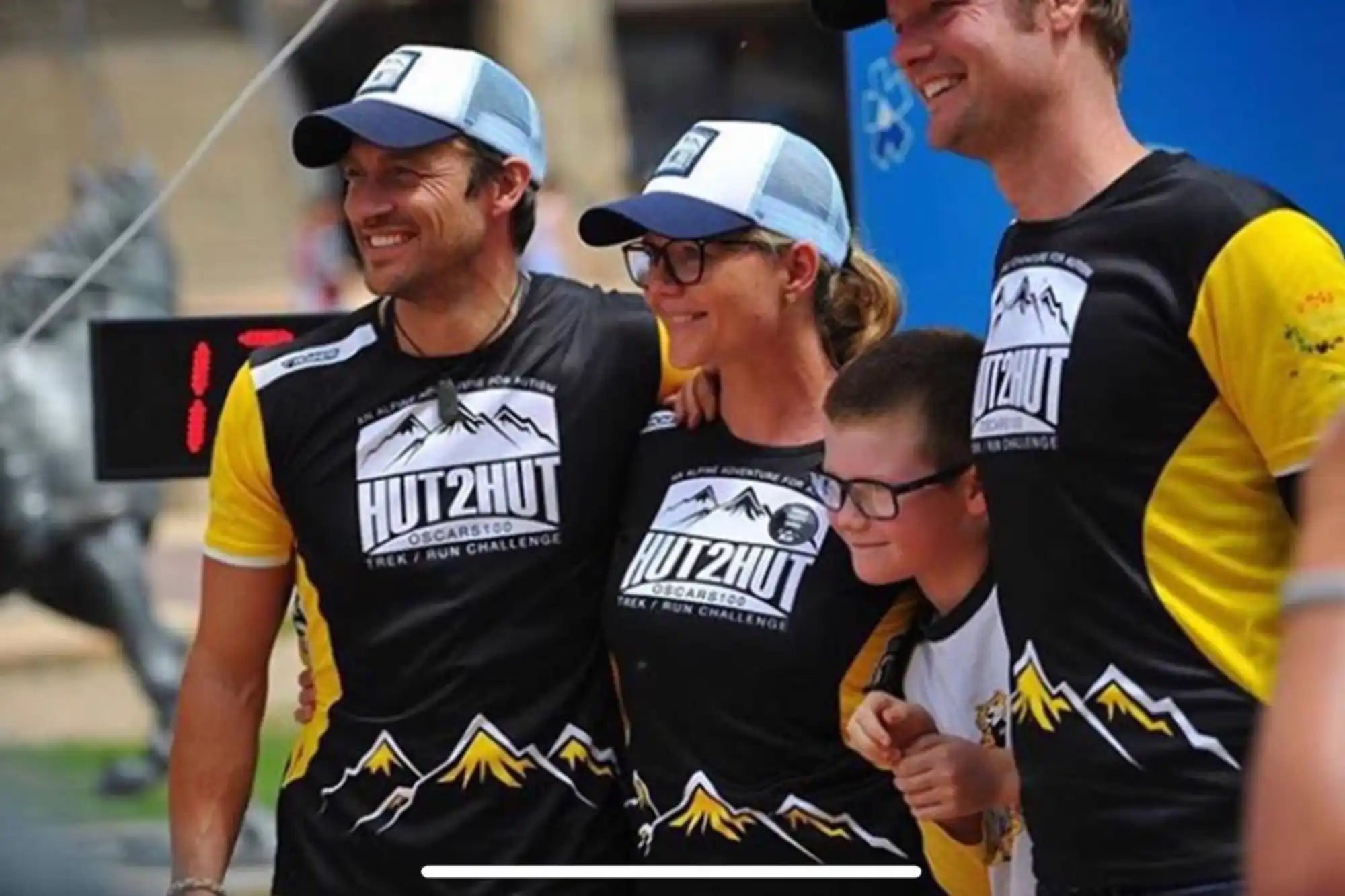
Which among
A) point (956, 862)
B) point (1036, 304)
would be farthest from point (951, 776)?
point (1036, 304)

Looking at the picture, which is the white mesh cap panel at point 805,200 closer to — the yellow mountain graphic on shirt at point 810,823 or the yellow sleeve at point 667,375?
the yellow sleeve at point 667,375

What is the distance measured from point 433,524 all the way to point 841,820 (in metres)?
0.60

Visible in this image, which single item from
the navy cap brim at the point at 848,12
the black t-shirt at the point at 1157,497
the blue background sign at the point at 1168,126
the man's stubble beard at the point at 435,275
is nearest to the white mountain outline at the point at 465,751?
the man's stubble beard at the point at 435,275

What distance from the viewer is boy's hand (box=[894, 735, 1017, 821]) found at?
2.73m

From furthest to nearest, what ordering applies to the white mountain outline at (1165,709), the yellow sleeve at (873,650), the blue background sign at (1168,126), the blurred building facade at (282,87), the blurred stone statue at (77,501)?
the blurred building facade at (282,87)
the blurred stone statue at (77,501)
the blue background sign at (1168,126)
the yellow sleeve at (873,650)
the white mountain outline at (1165,709)

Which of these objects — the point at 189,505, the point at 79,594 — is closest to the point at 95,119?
the point at 189,505

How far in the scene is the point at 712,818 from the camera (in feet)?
9.86

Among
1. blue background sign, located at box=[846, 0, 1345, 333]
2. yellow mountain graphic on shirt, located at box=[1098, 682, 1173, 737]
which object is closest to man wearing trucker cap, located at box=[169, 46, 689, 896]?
blue background sign, located at box=[846, 0, 1345, 333]

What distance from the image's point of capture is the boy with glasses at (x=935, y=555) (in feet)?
9.16

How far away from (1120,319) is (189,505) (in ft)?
29.3

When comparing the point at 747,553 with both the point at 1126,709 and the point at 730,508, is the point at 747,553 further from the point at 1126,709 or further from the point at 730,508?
the point at 1126,709

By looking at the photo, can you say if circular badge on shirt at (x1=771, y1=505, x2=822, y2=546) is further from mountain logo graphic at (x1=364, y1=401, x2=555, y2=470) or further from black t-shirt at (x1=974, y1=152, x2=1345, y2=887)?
black t-shirt at (x1=974, y1=152, x2=1345, y2=887)

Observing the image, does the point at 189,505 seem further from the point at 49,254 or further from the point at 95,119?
the point at 95,119

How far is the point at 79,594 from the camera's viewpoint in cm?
781
